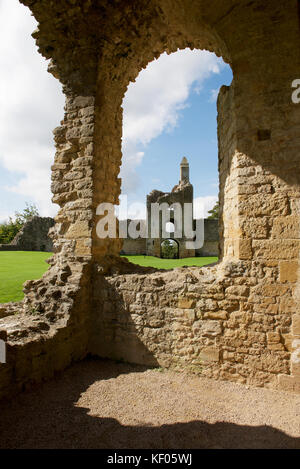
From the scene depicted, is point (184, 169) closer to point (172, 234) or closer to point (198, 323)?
point (172, 234)

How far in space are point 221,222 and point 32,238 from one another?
59.2ft

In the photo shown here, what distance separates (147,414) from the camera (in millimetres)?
2836

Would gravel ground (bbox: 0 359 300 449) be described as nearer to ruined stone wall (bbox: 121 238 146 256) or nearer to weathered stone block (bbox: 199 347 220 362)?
weathered stone block (bbox: 199 347 220 362)

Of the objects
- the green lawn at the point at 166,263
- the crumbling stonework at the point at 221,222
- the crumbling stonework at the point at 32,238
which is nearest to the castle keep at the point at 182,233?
the crumbling stonework at the point at 32,238

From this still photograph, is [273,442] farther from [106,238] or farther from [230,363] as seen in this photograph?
[106,238]

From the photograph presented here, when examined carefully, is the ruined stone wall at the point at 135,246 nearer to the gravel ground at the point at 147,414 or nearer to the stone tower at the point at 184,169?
the stone tower at the point at 184,169

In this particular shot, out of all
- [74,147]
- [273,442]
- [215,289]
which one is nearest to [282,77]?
[215,289]

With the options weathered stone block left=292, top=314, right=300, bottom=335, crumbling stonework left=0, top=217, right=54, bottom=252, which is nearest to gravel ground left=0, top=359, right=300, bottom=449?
weathered stone block left=292, top=314, right=300, bottom=335

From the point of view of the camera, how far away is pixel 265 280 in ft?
11.3

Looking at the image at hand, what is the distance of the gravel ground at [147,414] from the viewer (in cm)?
244

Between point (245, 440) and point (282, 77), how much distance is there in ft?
14.1

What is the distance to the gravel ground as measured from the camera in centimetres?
244

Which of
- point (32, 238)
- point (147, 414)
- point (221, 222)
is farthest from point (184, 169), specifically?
point (147, 414)

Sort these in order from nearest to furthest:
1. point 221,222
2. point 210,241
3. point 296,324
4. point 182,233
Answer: point 296,324
point 221,222
point 182,233
point 210,241
